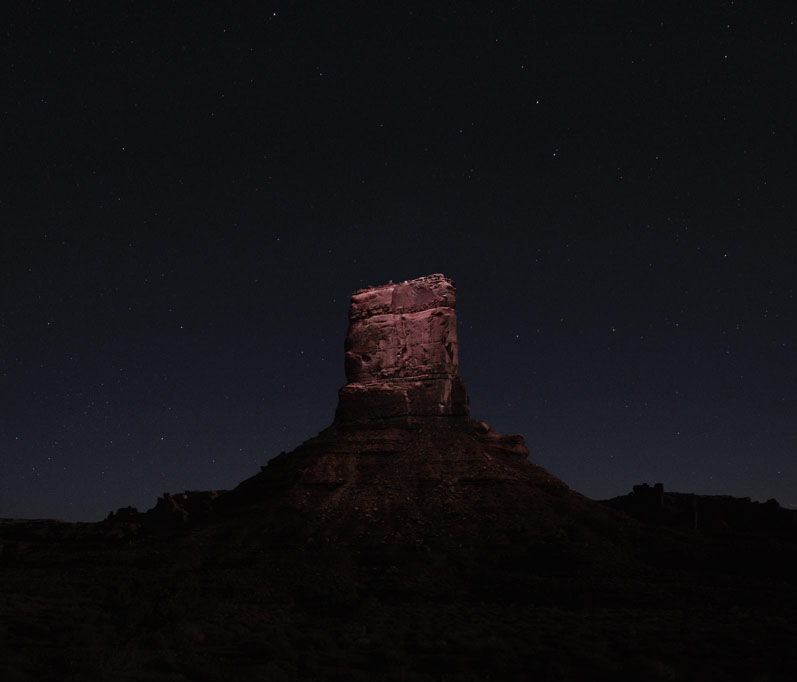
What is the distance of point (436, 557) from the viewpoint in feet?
88.9

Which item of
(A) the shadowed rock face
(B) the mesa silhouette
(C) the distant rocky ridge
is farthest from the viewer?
(C) the distant rocky ridge

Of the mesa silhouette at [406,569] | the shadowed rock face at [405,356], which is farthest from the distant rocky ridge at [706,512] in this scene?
the shadowed rock face at [405,356]

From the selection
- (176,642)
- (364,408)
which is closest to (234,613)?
(176,642)

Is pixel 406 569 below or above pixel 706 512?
below

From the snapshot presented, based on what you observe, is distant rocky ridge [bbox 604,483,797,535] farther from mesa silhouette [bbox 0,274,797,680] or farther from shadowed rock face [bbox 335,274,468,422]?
shadowed rock face [bbox 335,274,468,422]

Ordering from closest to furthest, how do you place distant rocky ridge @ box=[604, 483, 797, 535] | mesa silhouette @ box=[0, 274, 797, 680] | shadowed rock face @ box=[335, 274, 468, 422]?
mesa silhouette @ box=[0, 274, 797, 680] < shadowed rock face @ box=[335, 274, 468, 422] < distant rocky ridge @ box=[604, 483, 797, 535]

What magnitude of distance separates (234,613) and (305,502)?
12450 mm

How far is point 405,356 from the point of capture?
37750 millimetres

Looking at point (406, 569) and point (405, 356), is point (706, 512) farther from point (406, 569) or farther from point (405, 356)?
point (406, 569)

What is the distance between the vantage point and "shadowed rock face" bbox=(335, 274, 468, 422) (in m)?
36.8

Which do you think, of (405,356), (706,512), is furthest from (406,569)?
(706,512)

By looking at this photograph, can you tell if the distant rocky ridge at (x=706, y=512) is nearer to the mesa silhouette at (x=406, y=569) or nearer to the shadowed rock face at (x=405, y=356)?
the mesa silhouette at (x=406, y=569)

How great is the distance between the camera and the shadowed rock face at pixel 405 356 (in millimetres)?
36812

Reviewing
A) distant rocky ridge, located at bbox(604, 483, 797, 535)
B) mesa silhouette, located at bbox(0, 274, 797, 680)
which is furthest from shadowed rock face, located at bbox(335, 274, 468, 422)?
distant rocky ridge, located at bbox(604, 483, 797, 535)
